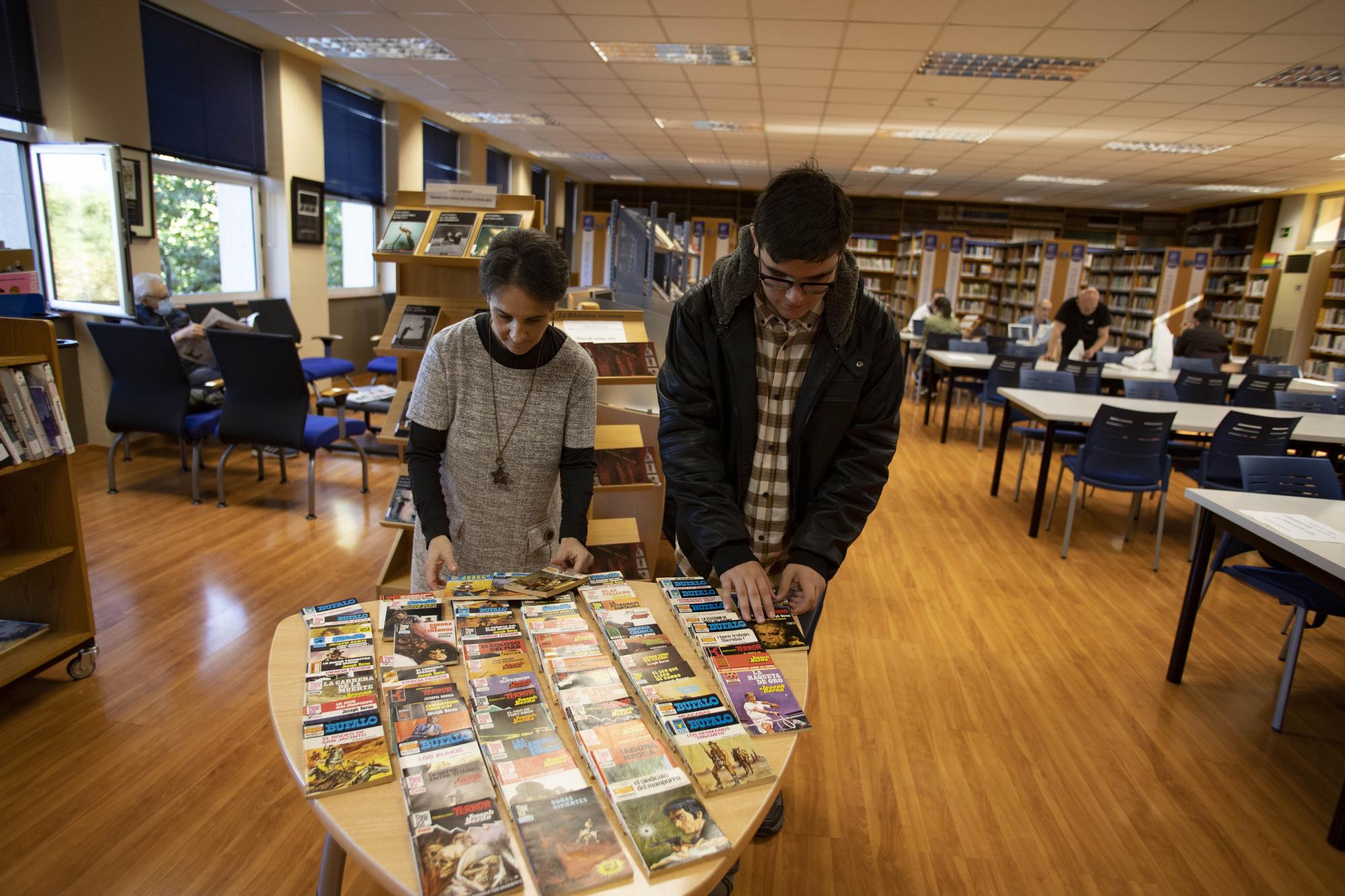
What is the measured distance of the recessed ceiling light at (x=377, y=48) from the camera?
624cm

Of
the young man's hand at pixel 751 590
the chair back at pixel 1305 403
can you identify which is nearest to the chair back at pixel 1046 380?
the chair back at pixel 1305 403

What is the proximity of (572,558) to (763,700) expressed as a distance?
625 millimetres

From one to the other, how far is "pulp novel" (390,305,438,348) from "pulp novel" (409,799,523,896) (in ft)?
7.82

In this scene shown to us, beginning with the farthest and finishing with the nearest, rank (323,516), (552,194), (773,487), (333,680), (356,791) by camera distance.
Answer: (552,194), (323,516), (773,487), (333,680), (356,791)

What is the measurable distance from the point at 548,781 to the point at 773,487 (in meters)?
0.82

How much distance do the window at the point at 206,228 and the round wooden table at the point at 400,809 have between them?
6136mm

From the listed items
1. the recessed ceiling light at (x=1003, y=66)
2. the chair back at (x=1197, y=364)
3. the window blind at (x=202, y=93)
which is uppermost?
the recessed ceiling light at (x=1003, y=66)

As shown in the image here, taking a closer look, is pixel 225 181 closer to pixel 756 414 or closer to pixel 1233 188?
pixel 756 414

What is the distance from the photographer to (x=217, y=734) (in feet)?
7.47

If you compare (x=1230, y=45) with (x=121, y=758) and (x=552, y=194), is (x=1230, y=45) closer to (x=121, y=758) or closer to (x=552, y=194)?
(x=121, y=758)

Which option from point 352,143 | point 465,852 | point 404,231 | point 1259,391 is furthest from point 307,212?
point 1259,391

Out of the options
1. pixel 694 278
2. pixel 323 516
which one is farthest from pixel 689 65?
pixel 323 516

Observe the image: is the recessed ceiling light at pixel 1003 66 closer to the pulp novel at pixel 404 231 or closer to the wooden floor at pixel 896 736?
the wooden floor at pixel 896 736

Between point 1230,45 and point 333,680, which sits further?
point 1230,45
